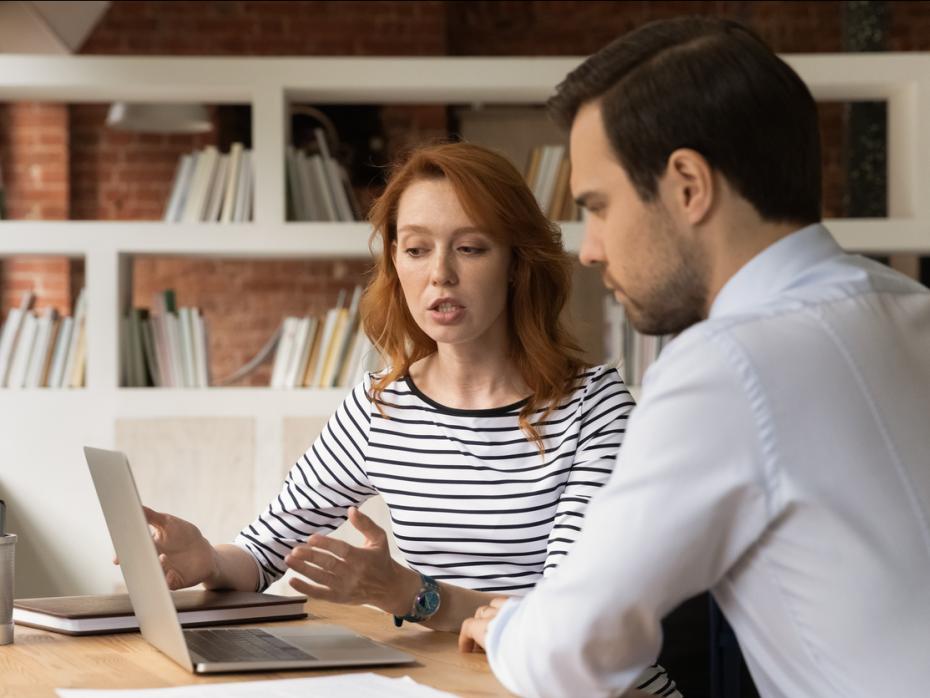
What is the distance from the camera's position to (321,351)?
3.89 m

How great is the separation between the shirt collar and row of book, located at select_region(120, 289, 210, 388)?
296cm

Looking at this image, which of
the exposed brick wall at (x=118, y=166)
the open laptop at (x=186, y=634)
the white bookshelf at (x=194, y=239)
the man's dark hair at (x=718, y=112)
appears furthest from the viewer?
the exposed brick wall at (x=118, y=166)

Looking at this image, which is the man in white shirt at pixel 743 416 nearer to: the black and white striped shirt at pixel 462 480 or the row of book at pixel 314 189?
the black and white striped shirt at pixel 462 480

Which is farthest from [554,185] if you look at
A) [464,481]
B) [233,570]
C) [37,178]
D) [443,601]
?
[37,178]

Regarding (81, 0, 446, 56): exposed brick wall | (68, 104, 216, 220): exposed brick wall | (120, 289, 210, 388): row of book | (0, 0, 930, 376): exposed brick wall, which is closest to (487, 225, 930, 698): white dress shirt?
(120, 289, 210, 388): row of book

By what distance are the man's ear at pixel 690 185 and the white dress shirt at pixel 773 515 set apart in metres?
0.11

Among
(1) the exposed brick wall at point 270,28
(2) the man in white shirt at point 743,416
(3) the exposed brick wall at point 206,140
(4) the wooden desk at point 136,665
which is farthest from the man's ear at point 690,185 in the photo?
(1) the exposed brick wall at point 270,28

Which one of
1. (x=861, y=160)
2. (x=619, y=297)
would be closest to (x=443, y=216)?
(x=619, y=297)

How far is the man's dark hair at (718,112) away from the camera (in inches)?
43.0

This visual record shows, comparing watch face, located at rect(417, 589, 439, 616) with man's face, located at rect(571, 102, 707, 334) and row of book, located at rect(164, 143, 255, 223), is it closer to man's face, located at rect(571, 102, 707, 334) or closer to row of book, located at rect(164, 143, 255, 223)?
man's face, located at rect(571, 102, 707, 334)

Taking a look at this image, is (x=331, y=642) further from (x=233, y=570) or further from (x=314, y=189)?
(x=314, y=189)

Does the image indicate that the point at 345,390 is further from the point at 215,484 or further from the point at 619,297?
the point at 619,297

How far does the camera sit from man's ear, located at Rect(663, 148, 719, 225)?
43.0 inches

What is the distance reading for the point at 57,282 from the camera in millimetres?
6527
